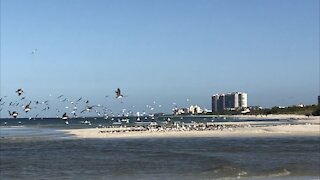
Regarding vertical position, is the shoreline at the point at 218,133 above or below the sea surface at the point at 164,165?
above

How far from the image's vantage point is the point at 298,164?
2764 centimetres

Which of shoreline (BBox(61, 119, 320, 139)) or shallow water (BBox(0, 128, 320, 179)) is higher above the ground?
shoreline (BBox(61, 119, 320, 139))

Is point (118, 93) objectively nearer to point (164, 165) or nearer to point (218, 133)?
point (164, 165)

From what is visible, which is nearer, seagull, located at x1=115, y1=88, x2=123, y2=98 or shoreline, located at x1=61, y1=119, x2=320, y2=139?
seagull, located at x1=115, y1=88, x2=123, y2=98

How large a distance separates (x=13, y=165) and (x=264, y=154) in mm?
14140

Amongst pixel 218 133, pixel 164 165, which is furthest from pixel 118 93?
pixel 218 133

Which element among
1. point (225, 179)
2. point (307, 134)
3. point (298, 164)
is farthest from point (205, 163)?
point (307, 134)

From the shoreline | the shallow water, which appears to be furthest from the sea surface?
the shoreline

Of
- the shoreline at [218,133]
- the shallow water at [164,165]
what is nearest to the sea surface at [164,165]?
the shallow water at [164,165]

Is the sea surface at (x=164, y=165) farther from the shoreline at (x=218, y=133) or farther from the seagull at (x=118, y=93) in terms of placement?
the shoreline at (x=218, y=133)

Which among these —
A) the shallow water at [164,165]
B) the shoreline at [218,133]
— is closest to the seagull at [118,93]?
the shallow water at [164,165]

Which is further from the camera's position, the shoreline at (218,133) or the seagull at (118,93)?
the shoreline at (218,133)

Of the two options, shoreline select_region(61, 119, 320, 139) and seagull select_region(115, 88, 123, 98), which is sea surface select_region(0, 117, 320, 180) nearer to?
seagull select_region(115, 88, 123, 98)

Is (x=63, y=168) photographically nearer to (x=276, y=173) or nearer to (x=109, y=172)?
(x=109, y=172)
